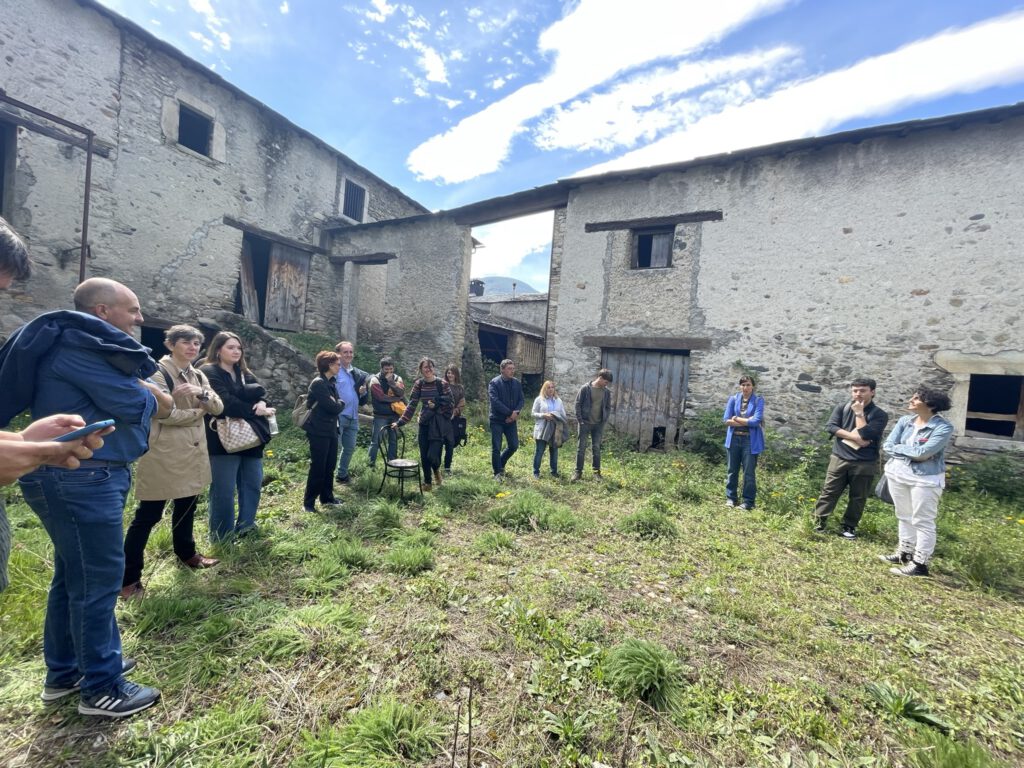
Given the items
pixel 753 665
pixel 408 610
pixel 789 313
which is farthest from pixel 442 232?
pixel 753 665

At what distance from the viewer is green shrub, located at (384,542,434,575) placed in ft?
11.6

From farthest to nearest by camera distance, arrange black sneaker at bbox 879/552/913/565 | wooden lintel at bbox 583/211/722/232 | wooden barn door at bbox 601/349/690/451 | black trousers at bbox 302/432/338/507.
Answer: wooden barn door at bbox 601/349/690/451 → wooden lintel at bbox 583/211/722/232 → black trousers at bbox 302/432/338/507 → black sneaker at bbox 879/552/913/565

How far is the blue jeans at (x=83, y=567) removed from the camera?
1.86m

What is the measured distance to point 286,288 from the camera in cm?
1242

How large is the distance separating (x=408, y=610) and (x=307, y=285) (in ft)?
39.7

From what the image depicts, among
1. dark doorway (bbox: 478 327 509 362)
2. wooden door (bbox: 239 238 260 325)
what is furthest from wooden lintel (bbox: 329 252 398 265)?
dark doorway (bbox: 478 327 509 362)

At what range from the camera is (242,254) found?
11.5m

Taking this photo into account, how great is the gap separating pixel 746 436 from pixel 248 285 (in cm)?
1226

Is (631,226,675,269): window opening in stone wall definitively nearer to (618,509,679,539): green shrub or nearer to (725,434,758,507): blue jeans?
(725,434,758,507): blue jeans

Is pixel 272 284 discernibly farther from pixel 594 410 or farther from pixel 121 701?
pixel 121 701

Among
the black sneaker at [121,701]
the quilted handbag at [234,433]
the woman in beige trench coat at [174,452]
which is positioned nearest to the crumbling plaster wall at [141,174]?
the quilted handbag at [234,433]

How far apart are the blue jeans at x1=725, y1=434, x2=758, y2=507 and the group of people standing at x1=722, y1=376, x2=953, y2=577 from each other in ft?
0.04

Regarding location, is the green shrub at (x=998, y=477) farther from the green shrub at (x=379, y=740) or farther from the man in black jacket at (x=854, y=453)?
the green shrub at (x=379, y=740)

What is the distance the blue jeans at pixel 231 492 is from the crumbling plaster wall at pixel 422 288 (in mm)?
7507
